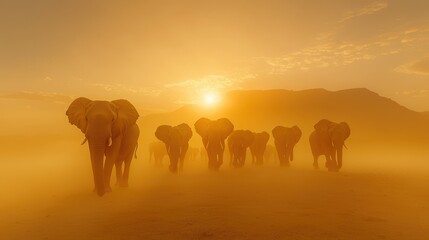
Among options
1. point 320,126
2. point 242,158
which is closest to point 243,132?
point 242,158

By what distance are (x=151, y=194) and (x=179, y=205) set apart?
2686 millimetres

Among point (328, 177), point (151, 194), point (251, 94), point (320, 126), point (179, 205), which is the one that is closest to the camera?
point (179, 205)

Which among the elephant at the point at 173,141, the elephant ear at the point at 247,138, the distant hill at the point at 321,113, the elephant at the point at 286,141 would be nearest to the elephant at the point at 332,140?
the elephant at the point at 286,141

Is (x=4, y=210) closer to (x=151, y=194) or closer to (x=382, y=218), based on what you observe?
(x=151, y=194)

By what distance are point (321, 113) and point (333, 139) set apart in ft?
410

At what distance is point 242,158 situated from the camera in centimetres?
2817

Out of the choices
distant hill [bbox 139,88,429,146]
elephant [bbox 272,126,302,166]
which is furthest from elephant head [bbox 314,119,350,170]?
distant hill [bbox 139,88,429,146]

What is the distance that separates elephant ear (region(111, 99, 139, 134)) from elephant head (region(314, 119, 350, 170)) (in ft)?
47.4

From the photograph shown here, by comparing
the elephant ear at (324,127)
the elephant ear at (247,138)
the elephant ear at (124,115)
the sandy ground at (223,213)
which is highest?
the elephant ear at (124,115)

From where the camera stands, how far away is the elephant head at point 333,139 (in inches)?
928

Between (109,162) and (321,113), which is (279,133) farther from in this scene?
(321,113)

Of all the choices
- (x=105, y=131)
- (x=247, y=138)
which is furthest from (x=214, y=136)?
(x=105, y=131)

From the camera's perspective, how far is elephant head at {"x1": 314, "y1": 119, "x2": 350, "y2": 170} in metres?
23.6

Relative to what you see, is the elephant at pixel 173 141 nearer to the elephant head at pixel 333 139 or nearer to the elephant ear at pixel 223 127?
the elephant ear at pixel 223 127
